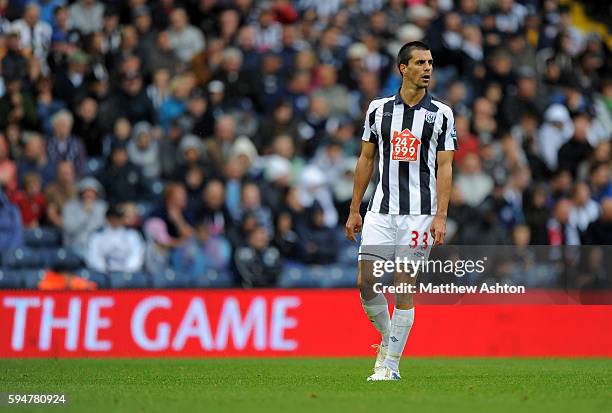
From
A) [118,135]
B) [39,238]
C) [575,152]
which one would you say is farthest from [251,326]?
[575,152]

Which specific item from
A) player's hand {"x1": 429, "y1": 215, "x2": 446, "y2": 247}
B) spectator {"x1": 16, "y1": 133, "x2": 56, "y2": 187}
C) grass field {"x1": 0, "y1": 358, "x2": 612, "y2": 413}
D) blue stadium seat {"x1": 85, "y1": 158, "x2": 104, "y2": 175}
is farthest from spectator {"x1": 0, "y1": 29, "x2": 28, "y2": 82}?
player's hand {"x1": 429, "y1": 215, "x2": 446, "y2": 247}

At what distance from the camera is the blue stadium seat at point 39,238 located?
15891mm

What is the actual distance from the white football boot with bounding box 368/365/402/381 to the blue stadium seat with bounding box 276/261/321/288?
541 centimetres

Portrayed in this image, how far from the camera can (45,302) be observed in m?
14.0

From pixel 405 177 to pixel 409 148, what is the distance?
22 cm

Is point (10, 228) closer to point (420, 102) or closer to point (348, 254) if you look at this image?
point (348, 254)

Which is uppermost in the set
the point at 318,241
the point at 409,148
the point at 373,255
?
Answer: the point at 409,148

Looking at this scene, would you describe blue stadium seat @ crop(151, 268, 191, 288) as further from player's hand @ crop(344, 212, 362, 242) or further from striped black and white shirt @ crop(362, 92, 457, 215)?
striped black and white shirt @ crop(362, 92, 457, 215)

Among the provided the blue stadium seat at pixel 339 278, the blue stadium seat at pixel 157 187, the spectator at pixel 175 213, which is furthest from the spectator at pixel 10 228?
the blue stadium seat at pixel 339 278

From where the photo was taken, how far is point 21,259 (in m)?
15.5

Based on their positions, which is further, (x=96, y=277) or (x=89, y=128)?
(x=89, y=128)

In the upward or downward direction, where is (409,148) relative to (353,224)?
upward

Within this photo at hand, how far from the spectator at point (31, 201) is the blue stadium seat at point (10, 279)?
1.04 meters

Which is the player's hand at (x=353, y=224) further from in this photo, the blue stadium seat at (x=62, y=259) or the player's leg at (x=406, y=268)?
the blue stadium seat at (x=62, y=259)
